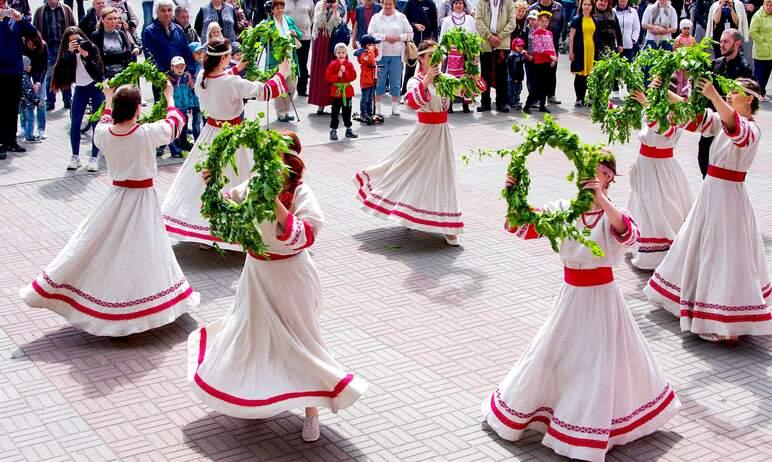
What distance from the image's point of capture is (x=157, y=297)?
8039 mm

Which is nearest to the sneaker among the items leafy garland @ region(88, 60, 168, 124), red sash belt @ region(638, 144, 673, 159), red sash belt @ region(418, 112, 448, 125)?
leafy garland @ region(88, 60, 168, 124)

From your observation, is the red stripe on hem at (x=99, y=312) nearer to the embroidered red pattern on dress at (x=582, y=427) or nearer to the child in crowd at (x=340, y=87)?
the embroidered red pattern on dress at (x=582, y=427)

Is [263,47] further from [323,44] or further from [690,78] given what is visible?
[323,44]

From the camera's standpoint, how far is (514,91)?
1791 cm

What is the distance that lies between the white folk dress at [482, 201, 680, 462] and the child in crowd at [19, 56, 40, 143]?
9.49m

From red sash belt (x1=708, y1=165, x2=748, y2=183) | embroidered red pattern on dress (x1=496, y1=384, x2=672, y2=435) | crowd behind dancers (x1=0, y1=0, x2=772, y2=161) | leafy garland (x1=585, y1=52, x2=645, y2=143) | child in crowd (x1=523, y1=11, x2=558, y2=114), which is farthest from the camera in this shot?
child in crowd (x1=523, y1=11, x2=558, y2=114)

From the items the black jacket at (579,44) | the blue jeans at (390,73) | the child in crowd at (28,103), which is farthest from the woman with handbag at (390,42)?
the child in crowd at (28,103)

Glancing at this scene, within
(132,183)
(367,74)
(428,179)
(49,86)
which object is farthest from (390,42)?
(132,183)

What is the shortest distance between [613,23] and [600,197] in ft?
40.8

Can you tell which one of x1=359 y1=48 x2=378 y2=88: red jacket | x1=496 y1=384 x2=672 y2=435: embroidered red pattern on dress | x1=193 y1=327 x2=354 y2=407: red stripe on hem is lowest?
x1=496 y1=384 x2=672 y2=435: embroidered red pattern on dress

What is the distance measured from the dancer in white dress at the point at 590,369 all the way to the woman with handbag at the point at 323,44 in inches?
410

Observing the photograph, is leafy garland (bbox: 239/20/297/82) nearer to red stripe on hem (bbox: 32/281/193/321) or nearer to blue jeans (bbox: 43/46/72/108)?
red stripe on hem (bbox: 32/281/193/321)

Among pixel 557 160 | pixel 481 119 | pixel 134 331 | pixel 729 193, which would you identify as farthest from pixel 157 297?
pixel 481 119

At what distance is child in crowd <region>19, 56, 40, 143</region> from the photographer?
545 inches
